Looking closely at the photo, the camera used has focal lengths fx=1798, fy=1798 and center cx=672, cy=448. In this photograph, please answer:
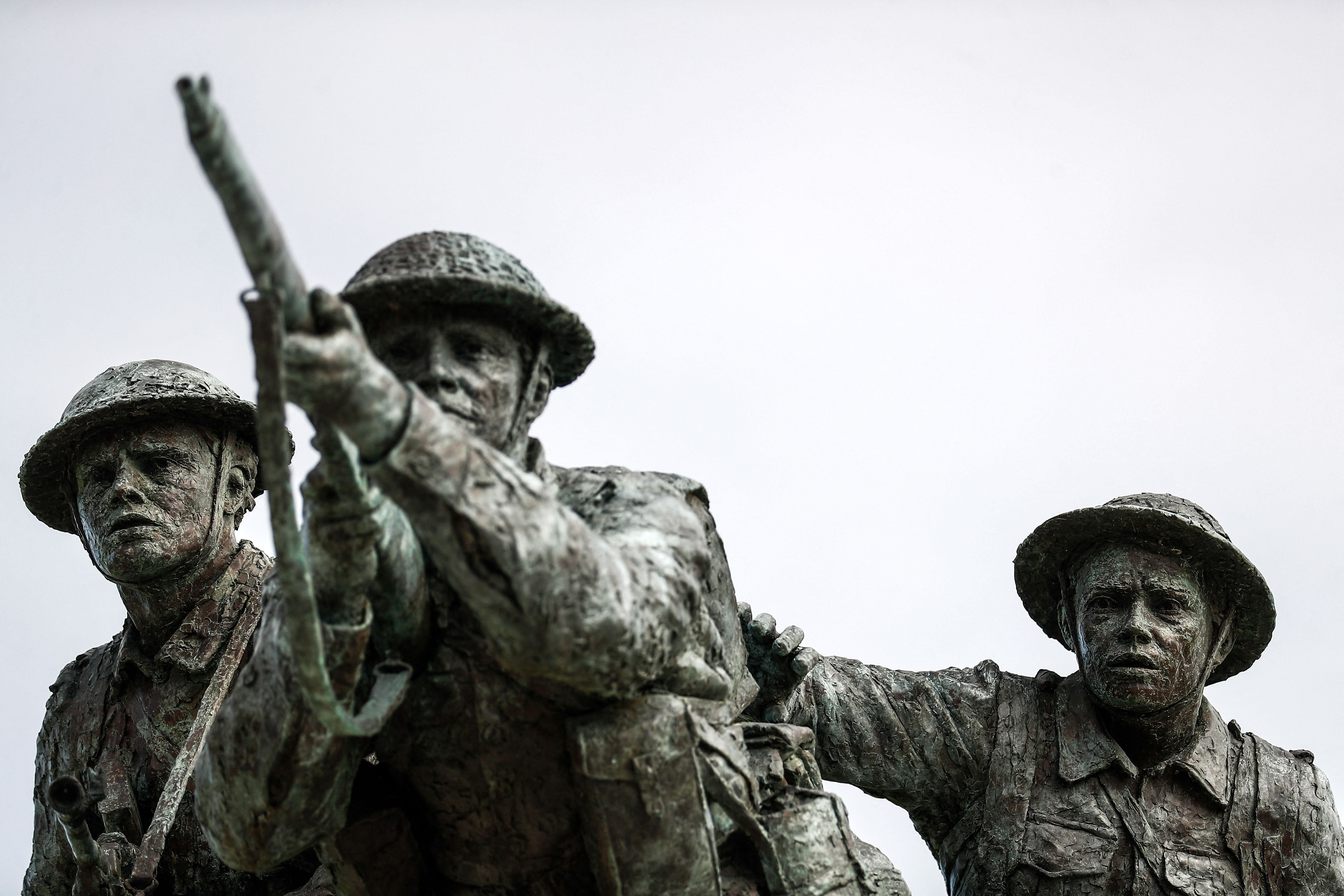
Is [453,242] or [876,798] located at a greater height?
[453,242]

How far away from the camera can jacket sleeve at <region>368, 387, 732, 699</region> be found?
15.0 ft

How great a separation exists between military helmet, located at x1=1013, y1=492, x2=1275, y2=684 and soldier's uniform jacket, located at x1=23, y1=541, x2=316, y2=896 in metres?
3.63

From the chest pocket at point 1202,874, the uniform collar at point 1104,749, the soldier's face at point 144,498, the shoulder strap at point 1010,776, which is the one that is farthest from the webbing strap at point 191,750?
the chest pocket at point 1202,874

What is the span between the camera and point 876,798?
8.50m

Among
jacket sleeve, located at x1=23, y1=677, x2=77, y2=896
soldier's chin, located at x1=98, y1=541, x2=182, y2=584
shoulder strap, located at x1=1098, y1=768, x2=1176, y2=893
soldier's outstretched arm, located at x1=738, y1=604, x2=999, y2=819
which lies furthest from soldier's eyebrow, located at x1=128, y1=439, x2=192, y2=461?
shoulder strap, located at x1=1098, y1=768, x2=1176, y2=893

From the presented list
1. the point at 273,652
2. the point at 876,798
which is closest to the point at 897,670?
the point at 876,798

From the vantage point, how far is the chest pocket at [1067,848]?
7.96 m

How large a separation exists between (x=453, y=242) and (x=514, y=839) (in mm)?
1874

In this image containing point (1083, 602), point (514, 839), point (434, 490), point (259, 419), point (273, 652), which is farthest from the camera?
point (1083, 602)

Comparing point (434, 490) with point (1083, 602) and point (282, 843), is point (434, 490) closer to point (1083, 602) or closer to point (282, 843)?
point (282, 843)

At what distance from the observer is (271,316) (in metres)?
4.25

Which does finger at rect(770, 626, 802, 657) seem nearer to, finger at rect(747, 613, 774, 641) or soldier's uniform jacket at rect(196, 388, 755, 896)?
→ finger at rect(747, 613, 774, 641)

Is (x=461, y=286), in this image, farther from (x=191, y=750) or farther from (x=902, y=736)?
(x=902, y=736)

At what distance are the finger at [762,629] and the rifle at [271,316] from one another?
2.78 metres
